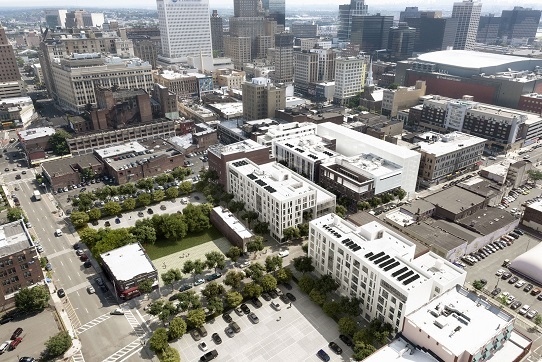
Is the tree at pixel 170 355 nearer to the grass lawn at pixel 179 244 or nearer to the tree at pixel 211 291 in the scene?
the tree at pixel 211 291

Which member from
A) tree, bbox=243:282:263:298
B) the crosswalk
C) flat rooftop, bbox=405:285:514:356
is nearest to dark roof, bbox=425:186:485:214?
flat rooftop, bbox=405:285:514:356

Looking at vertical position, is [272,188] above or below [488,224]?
above

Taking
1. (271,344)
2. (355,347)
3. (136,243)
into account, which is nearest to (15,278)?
(136,243)

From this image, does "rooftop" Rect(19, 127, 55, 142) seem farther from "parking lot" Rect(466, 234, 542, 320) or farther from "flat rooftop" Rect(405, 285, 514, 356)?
"parking lot" Rect(466, 234, 542, 320)

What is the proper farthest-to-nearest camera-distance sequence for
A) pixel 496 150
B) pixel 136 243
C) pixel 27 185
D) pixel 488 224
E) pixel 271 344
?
pixel 496 150 < pixel 27 185 < pixel 488 224 < pixel 136 243 < pixel 271 344

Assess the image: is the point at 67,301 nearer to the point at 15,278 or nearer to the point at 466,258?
the point at 15,278

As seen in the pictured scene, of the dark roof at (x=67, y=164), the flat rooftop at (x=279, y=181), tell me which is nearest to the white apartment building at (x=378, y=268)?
the flat rooftop at (x=279, y=181)
